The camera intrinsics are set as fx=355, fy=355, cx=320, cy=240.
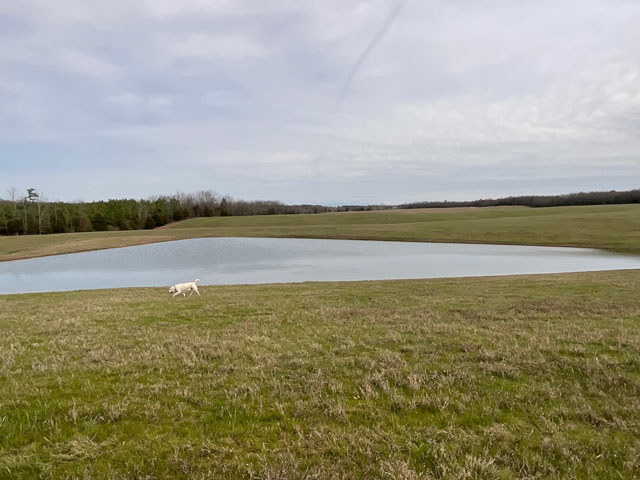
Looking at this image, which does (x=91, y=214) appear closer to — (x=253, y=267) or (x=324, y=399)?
(x=253, y=267)

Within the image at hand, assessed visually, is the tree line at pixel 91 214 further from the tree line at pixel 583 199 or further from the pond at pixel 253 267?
the tree line at pixel 583 199

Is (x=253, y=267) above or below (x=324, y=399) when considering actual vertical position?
below

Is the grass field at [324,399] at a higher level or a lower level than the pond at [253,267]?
higher

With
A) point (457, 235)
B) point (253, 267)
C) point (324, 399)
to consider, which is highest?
point (457, 235)

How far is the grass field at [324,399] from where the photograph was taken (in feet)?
11.3

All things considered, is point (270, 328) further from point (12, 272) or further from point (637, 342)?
point (12, 272)

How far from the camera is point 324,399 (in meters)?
4.72

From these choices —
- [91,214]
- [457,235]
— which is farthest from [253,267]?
[91,214]

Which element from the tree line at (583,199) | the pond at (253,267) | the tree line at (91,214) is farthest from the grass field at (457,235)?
the tree line at (583,199)

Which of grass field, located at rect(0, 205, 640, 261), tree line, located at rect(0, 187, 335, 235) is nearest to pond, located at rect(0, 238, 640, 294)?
grass field, located at rect(0, 205, 640, 261)

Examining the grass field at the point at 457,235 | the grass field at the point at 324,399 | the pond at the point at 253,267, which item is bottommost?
the pond at the point at 253,267

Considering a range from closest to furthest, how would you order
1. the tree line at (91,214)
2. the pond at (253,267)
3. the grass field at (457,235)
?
1. the pond at (253,267)
2. the grass field at (457,235)
3. the tree line at (91,214)

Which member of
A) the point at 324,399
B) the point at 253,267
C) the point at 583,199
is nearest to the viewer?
the point at 324,399

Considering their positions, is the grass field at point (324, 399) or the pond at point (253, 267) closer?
the grass field at point (324, 399)
